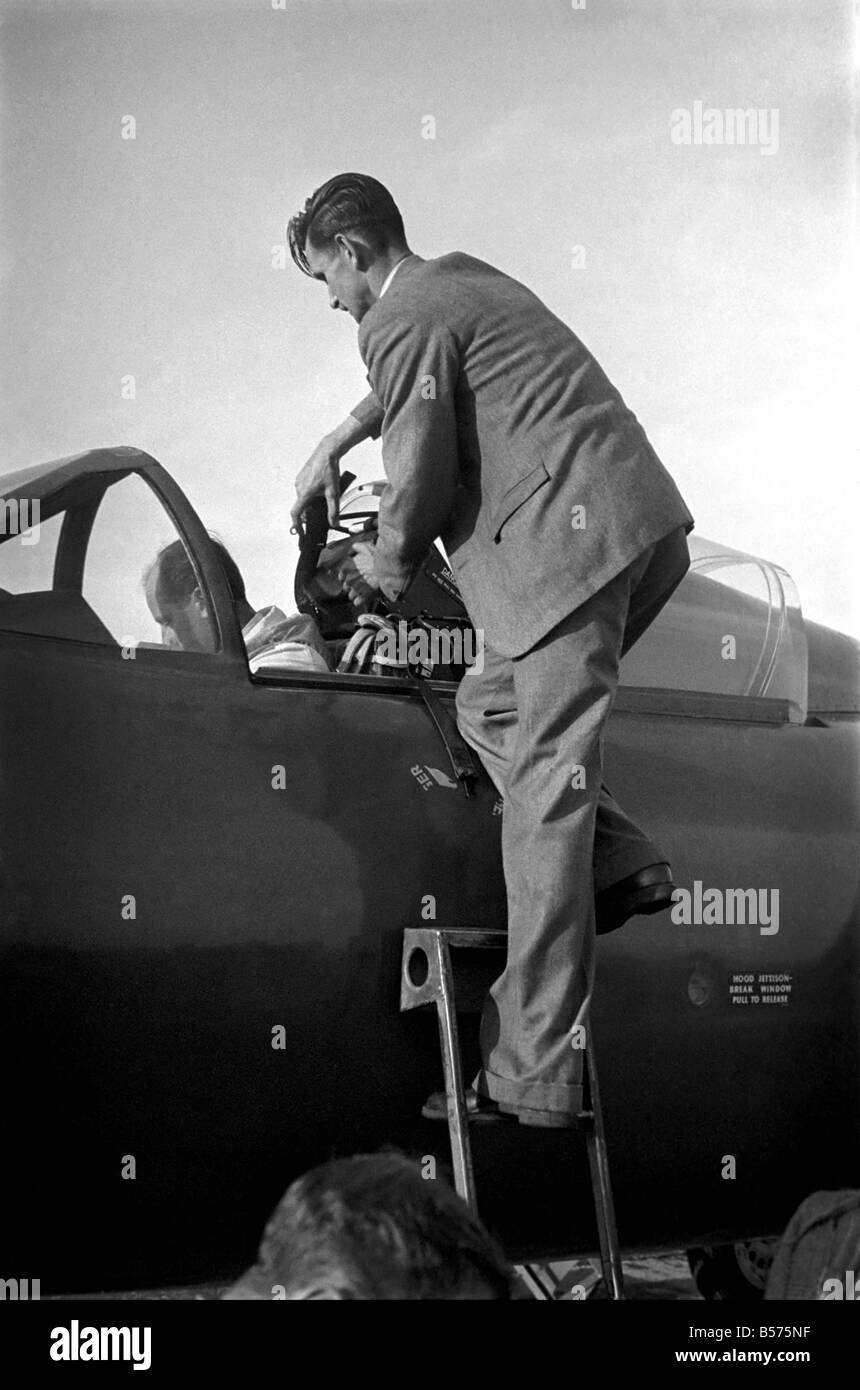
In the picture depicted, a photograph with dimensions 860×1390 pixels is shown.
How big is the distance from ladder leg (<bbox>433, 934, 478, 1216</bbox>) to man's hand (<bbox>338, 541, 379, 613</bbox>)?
0.97 meters

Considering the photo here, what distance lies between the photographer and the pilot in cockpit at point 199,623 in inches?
114

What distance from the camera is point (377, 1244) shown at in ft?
3.99

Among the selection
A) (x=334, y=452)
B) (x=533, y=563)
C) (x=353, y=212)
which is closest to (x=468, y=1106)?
(x=533, y=563)

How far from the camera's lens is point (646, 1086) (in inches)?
126

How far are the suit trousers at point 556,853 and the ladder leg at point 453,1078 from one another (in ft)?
0.21

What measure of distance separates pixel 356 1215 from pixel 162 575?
192cm

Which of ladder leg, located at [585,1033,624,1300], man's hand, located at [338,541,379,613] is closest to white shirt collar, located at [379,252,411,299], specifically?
man's hand, located at [338,541,379,613]

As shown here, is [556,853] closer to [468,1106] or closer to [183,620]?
[468,1106]

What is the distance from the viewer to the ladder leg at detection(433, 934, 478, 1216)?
102 inches

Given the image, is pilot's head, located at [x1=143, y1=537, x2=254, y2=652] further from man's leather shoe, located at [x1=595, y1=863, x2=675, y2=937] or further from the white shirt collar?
man's leather shoe, located at [x1=595, y1=863, x2=675, y2=937]

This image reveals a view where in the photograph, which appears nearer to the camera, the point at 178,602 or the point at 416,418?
the point at 416,418

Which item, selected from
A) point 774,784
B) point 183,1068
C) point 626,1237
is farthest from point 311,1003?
point 774,784

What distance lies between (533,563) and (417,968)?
2.53ft
